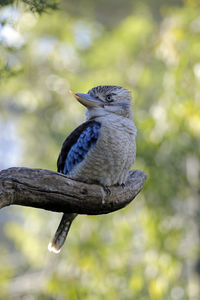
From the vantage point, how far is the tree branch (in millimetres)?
1965

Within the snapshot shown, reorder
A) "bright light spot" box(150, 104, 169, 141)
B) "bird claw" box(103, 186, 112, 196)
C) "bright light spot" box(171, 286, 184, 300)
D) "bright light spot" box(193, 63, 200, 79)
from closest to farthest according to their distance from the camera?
"bird claw" box(103, 186, 112, 196), "bright light spot" box(193, 63, 200, 79), "bright light spot" box(150, 104, 169, 141), "bright light spot" box(171, 286, 184, 300)

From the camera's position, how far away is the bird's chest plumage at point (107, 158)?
2430 mm

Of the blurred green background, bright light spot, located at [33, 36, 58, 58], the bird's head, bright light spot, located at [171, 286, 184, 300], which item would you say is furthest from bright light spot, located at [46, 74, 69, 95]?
the bird's head

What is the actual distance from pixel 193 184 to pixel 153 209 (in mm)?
654

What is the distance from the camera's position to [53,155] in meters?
5.75

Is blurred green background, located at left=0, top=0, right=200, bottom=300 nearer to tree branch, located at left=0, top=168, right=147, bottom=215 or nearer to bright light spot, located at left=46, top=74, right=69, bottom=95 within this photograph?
bright light spot, located at left=46, top=74, right=69, bottom=95

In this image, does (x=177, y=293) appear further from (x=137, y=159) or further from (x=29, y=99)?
(x=29, y=99)

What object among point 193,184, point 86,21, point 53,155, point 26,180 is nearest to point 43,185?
point 26,180

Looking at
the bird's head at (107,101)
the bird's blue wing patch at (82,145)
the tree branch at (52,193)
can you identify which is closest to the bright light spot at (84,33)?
the bird's head at (107,101)

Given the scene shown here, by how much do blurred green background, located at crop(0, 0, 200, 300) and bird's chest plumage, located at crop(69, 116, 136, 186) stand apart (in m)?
0.94

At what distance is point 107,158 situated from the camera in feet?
8.00

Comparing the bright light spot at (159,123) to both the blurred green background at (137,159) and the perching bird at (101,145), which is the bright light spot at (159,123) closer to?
the blurred green background at (137,159)

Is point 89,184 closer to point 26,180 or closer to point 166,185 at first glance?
point 26,180

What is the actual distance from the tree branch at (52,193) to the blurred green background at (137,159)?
114 centimetres
